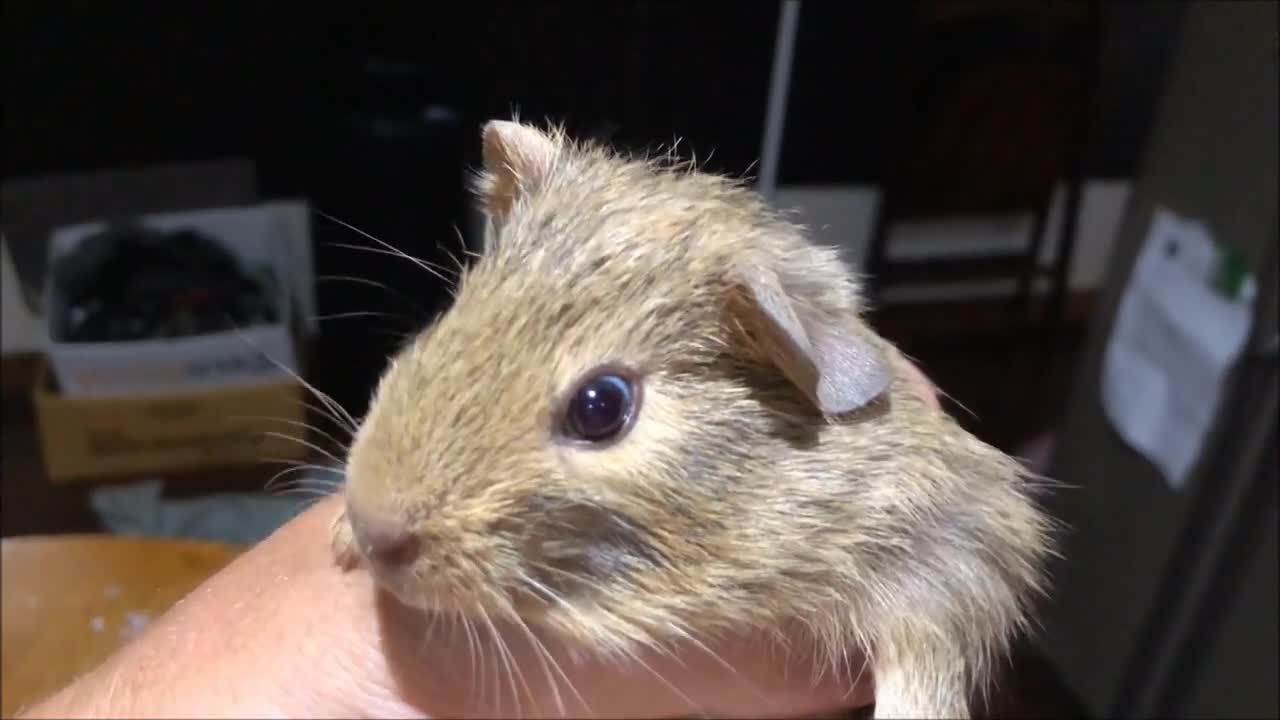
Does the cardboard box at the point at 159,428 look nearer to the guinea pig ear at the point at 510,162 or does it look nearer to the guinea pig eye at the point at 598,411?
the guinea pig ear at the point at 510,162

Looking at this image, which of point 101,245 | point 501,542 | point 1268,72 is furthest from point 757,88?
point 101,245

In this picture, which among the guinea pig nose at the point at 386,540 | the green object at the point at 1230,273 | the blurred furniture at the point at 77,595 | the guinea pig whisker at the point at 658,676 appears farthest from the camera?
the green object at the point at 1230,273

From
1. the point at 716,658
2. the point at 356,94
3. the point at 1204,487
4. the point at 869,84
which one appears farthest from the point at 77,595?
the point at 869,84

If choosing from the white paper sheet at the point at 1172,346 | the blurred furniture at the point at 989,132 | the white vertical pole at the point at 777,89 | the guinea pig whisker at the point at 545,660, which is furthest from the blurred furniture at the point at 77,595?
the blurred furniture at the point at 989,132

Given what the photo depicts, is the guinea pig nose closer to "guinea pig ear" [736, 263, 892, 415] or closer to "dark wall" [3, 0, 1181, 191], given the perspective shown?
"guinea pig ear" [736, 263, 892, 415]

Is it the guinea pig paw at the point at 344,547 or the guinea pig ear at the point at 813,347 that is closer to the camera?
the guinea pig ear at the point at 813,347

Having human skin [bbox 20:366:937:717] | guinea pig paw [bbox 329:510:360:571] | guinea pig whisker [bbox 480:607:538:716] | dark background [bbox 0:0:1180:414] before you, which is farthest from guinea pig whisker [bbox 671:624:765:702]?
dark background [bbox 0:0:1180:414]

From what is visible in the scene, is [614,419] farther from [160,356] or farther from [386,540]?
[160,356]
